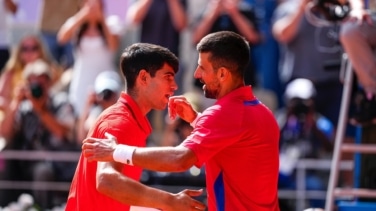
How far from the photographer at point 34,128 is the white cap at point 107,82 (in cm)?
63

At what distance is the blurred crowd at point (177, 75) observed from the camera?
11062mm

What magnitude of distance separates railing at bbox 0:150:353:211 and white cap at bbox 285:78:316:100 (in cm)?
67

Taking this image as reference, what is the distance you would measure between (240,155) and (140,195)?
629mm

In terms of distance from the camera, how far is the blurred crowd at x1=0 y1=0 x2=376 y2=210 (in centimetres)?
1106

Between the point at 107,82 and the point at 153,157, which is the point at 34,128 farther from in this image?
the point at 153,157

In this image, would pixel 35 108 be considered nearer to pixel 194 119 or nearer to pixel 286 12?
pixel 286 12

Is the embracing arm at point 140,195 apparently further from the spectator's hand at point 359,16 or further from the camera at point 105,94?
the camera at point 105,94

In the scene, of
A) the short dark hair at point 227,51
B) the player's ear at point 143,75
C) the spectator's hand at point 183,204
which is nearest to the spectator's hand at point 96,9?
the player's ear at point 143,75

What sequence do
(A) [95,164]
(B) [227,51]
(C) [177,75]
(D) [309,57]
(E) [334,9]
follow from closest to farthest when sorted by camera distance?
(B) [227,51] < (A) [95,164] < (E) [334,9] < (D) [309,57] < (C) [177,75]

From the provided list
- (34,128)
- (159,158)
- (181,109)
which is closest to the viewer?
(159,158)

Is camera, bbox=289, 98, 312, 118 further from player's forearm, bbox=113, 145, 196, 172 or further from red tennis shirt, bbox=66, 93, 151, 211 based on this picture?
player's forearm, bbox=113, 145, 196, 172

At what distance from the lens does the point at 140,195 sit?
20.1 feet

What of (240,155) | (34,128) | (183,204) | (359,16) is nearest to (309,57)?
(359,16)

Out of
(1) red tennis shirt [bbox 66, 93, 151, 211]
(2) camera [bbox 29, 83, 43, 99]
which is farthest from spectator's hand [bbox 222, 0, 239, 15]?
(1) red tennis shirt [bbox 66, 93, 151, 211]
